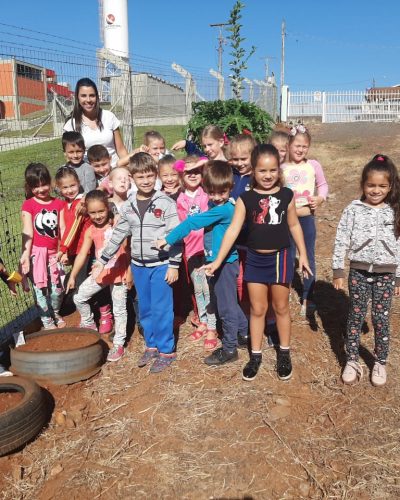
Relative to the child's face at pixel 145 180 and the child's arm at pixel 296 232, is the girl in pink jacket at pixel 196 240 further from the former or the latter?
the child's arm at pixel 296 232

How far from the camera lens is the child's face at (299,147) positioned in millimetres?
4113

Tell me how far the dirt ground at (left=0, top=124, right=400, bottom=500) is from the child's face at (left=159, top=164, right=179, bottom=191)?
147 centimetres

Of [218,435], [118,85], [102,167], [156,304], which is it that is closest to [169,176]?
[102,167]

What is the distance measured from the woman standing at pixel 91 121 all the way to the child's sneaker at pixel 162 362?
6.79 feet

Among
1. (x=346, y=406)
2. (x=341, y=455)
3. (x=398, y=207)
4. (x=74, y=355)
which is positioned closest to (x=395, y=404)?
(x=346, y=406)

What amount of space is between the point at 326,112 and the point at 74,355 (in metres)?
24.7

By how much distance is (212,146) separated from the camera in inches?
164

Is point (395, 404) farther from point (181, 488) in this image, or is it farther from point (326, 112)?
point (326, 112)

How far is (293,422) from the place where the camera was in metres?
3.10

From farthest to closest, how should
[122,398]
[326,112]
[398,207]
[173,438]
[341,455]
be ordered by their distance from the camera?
[326,112], [122,398], [398,207], [173,438], [341,455]

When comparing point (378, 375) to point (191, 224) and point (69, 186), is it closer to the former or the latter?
point (191, 224)

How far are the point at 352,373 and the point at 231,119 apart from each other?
13.2ft

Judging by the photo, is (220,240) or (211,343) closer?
(220,240)

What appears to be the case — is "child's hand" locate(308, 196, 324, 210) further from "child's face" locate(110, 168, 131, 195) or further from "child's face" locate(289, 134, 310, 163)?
"child's face" locate(110, 168, 131, 195)
